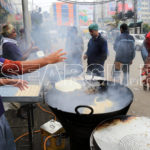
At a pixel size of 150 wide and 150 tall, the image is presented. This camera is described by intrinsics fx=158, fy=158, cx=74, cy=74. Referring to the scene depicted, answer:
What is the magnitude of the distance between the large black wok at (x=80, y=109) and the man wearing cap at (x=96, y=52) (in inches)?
57.1

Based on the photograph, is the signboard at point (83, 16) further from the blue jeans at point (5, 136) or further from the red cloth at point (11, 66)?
the blue jeans at point (5, 136)

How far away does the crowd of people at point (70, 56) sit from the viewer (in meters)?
1.82

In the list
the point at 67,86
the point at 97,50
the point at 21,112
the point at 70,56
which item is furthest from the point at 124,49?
the point at 21,112

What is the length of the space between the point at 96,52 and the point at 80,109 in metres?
2.30

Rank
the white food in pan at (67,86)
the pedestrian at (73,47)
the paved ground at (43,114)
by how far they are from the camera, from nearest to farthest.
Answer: the white food in pan at (67,86) → the paved ground at (43,114) → the pedestrian at (73,47)

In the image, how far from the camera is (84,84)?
120 inches

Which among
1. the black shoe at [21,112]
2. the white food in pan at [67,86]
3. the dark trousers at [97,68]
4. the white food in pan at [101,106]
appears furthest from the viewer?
the dark trousers at [97,68]

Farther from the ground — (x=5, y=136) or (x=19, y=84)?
(x=19, y=84)

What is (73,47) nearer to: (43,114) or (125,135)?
(43,114)

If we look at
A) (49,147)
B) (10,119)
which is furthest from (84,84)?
(10,119)

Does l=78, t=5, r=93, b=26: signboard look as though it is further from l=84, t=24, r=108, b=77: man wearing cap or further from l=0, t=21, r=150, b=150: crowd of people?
l=84, t=24, r=108, b=77: man wearing cap

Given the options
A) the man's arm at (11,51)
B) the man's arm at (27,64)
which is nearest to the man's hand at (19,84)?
the man's arm at (27,64)

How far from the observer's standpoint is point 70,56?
18.5ft

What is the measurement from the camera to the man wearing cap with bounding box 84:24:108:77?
4.08m
